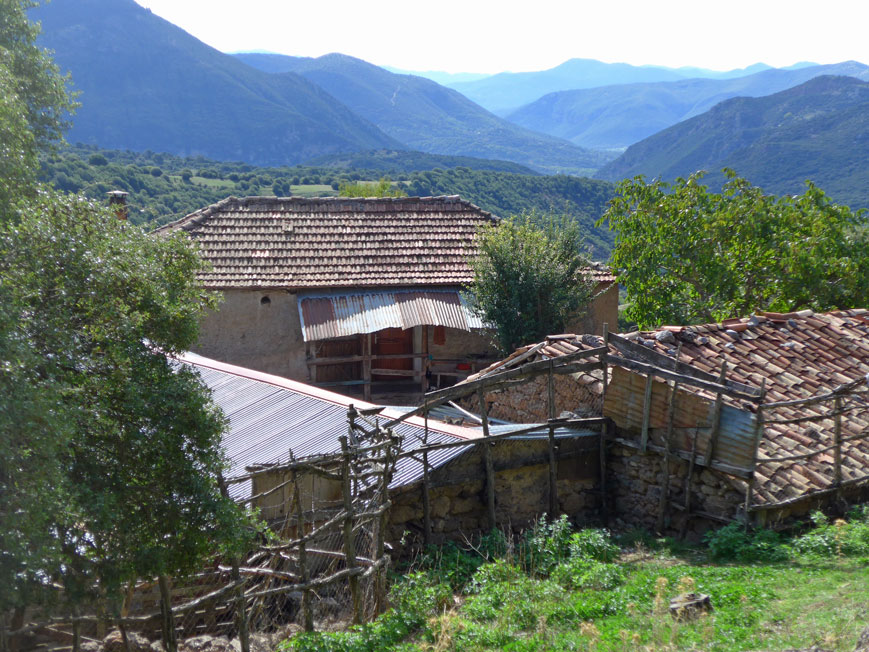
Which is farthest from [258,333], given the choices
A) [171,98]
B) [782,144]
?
[171,98]

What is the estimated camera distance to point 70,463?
482 cm

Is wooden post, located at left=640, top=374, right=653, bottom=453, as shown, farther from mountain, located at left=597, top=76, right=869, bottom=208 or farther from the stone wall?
mountain, located at left=597, top=76, right=869, bottom=208

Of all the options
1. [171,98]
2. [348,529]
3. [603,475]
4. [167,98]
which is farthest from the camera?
[171,98]

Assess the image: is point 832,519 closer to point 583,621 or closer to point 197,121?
point 583,621

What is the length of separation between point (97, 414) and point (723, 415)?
7.27m

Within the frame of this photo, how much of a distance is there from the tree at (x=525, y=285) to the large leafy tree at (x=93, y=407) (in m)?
10.4

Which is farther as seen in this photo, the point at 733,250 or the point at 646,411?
the point at 733,250

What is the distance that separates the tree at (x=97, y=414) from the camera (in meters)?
4.18

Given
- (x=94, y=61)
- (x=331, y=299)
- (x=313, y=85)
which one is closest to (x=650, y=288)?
(x=331, y=299)

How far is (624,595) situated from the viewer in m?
6.98

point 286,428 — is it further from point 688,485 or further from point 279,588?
point 688,485

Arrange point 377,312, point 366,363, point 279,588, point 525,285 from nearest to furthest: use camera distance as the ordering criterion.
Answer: point 279,588
point 525,285
point 377,312
point 366,363

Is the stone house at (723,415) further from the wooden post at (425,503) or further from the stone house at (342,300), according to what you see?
the stone house at (342,300)

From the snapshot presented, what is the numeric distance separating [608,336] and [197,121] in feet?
492
